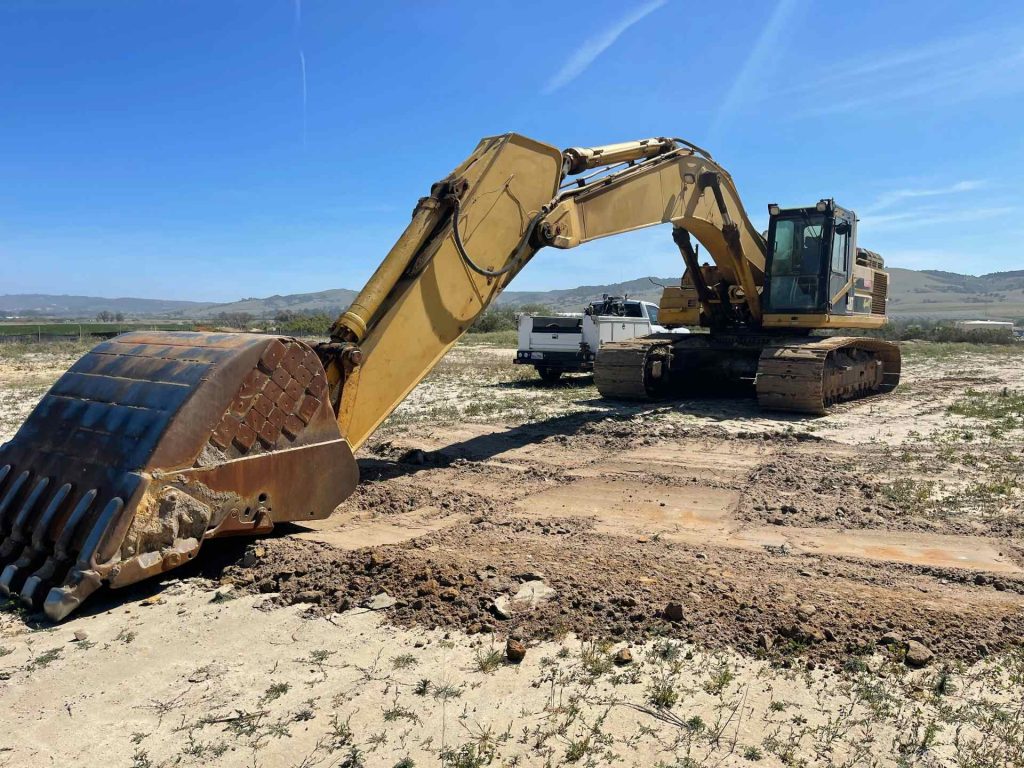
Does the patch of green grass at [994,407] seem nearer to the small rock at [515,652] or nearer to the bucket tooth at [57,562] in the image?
the small rock at [515,652]

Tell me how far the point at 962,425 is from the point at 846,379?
2562 millimetres

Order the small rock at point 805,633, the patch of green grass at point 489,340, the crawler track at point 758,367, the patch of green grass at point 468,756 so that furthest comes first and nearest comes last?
→ the patch of green grass at point 489,340
the crawler track at point 758,367
the small rock at point 805,633
the patch of green grass at point 468,756

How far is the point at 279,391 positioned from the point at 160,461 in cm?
95

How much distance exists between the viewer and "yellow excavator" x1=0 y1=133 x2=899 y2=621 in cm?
421

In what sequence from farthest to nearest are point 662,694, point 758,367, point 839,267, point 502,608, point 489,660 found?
point 839,267, point 758,367, point 502,608, point 489,660, point 662,694

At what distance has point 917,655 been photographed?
12.0 ft

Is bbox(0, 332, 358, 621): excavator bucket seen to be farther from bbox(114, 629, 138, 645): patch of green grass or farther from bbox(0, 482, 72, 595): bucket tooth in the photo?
bbox(114, 629, 138, 645): patch of green grass

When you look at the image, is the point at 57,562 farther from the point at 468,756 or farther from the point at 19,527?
the point at 468,756

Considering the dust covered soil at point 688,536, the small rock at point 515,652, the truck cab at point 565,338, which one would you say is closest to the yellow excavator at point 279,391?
the dust covered soil at point 688,536

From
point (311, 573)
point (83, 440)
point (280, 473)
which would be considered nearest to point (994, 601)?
point (311, 573)

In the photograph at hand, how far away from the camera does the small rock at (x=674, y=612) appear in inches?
160

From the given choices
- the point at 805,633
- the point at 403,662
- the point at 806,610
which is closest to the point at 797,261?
the point at 806,610

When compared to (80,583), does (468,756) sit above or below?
below

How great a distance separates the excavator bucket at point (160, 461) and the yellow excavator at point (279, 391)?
10 mm
